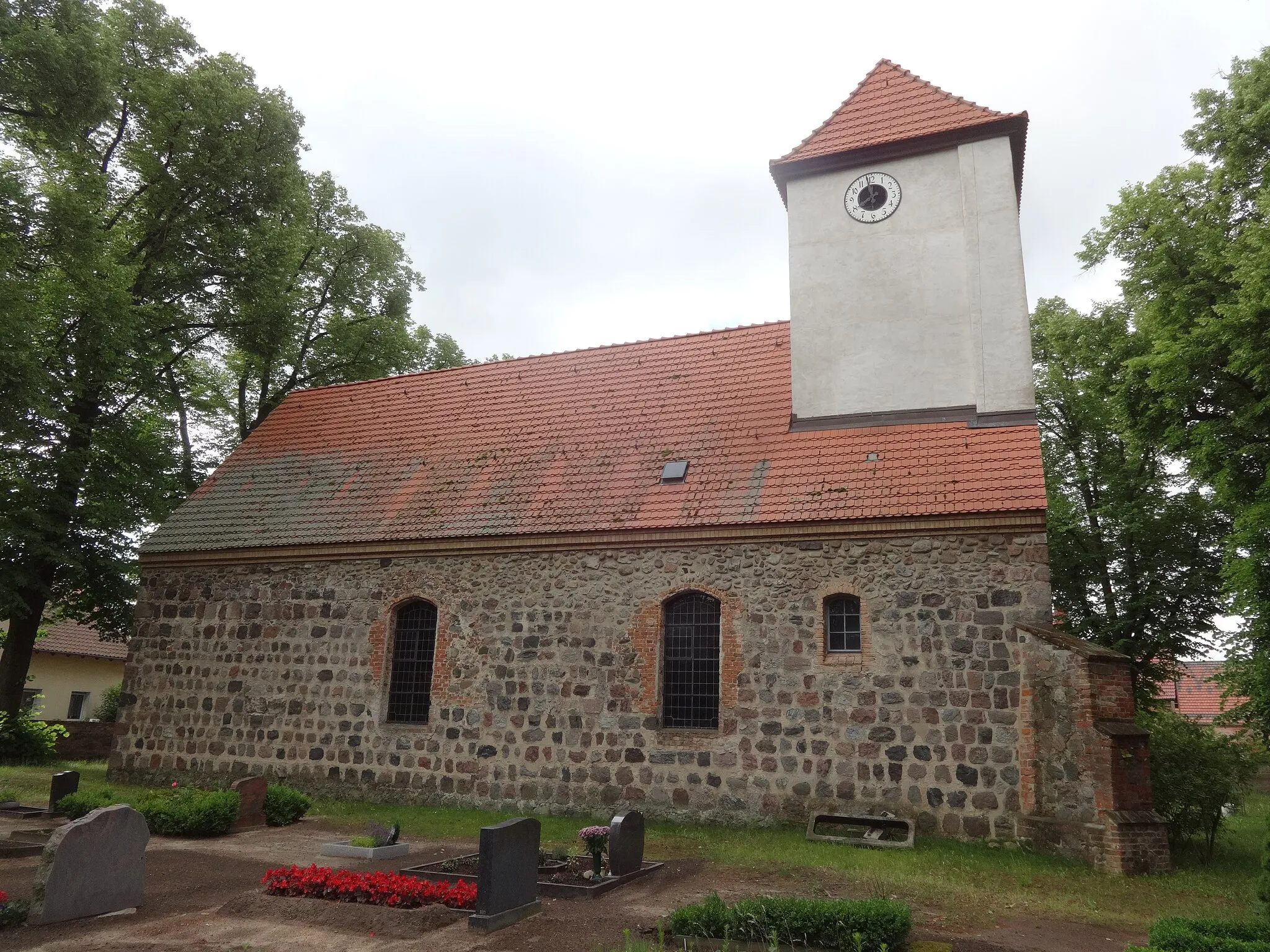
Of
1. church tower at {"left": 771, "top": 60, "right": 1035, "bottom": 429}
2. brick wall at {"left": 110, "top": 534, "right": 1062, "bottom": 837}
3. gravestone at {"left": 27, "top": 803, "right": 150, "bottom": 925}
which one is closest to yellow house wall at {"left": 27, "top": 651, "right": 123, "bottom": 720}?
brick wall at {"left": 110, "top": 534, "right": 1062, "bottom": 837}

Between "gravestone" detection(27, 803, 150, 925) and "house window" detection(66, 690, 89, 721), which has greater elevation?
"house window" detection(66, 690, 89, 721)

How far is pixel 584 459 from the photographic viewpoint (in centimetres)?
1484

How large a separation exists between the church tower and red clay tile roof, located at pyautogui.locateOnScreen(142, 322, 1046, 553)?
59cm

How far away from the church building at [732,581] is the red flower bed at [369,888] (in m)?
4.88

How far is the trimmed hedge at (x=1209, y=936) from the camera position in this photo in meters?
5.50

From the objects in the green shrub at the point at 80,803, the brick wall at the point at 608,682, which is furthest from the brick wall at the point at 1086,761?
the green shrub at the point at 80,803

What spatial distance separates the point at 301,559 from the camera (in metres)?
15.0

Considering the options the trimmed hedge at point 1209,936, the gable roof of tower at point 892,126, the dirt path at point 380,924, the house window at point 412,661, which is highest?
the gable roof of tower at point 892,126

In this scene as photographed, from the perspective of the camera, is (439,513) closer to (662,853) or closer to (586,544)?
(586,544)

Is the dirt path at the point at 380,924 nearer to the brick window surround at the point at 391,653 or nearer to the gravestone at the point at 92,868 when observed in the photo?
the gravestone at the point at 92,868

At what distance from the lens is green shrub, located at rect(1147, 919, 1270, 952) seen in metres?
5.51

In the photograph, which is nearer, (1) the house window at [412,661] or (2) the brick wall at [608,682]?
(2) the brick wall at [608,682]

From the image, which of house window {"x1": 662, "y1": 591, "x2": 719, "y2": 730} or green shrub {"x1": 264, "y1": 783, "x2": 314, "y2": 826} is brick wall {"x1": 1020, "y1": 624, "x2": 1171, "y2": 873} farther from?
green shrub {"x1": 264, "y1": 783, "x2": 314, "y2": 826}

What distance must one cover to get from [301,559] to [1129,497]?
1719 centimetres
